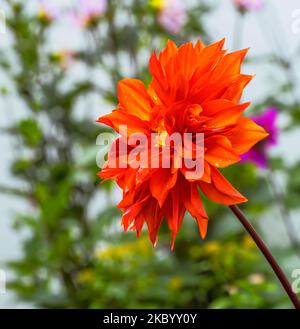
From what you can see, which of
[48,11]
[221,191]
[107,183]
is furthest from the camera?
[48,11]

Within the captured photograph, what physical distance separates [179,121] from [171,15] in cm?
77

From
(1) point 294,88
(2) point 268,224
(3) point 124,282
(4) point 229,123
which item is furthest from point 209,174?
(2) point 268,224

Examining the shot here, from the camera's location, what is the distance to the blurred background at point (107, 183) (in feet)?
2.32

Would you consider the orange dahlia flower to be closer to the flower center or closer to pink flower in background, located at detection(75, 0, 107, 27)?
the flower center

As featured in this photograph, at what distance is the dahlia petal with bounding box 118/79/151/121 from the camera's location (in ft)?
0.65

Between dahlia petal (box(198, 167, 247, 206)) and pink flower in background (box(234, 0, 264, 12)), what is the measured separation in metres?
0.74

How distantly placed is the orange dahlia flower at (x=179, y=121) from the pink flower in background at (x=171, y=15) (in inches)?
29.6

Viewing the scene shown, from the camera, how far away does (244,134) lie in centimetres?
19

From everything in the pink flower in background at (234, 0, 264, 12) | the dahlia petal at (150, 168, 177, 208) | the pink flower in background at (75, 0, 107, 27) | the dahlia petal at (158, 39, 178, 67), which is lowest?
the dahlia petal at (150, 168, 177, 208)

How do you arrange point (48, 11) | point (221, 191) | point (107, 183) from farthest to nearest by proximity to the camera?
point (48, 11), point (107, 183), point (221, 191)

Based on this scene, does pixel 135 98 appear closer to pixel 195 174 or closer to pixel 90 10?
pixel 195 174

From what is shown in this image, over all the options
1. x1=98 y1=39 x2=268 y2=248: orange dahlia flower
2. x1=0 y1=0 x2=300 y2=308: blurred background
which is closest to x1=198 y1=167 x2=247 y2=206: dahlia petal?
x1=98 y1=39 x2=268 y2=248: orange dahlia flower

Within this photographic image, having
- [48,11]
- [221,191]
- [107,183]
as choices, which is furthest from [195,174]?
[48,11]
